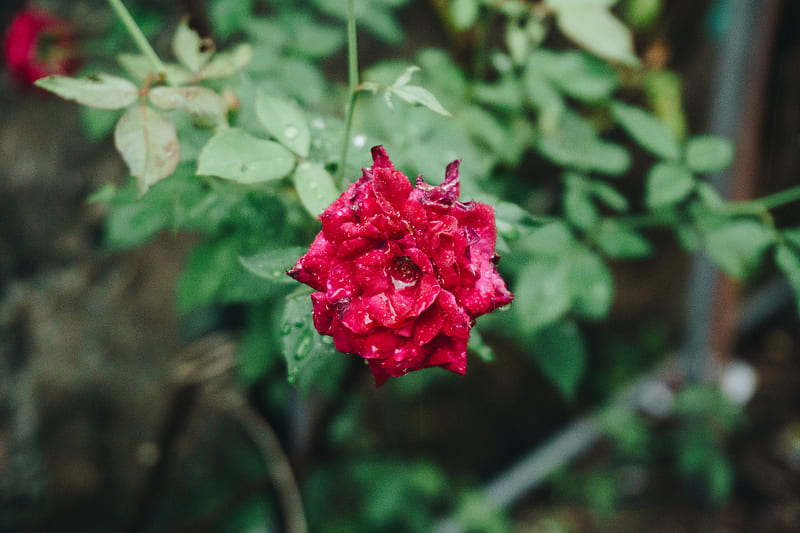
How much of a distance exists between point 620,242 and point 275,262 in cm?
62

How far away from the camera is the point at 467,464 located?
218 cm

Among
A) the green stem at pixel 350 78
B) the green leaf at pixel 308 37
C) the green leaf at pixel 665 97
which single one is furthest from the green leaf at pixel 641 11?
the green stem at pixel 350 78

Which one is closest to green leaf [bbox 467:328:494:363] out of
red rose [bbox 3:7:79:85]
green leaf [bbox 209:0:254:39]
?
green leaf [bbox 209:0:254:39]

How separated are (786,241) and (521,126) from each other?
503 millimetres

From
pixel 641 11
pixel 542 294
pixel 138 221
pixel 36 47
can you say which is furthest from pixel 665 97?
pixel 36 47

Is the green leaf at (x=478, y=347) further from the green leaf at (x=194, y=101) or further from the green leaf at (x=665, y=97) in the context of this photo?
the green leaf at (x=665, y=97)

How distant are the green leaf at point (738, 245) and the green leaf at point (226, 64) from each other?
746 mm

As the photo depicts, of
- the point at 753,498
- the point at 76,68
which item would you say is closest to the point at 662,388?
the point at 753,498

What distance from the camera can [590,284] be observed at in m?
0.86

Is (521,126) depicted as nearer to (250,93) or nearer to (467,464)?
(250,93)

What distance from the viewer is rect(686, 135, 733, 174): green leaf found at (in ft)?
2.68

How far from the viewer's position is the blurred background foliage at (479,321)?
0.80m

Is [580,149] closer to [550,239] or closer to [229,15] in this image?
[550,239]

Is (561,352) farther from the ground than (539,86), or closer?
closer
